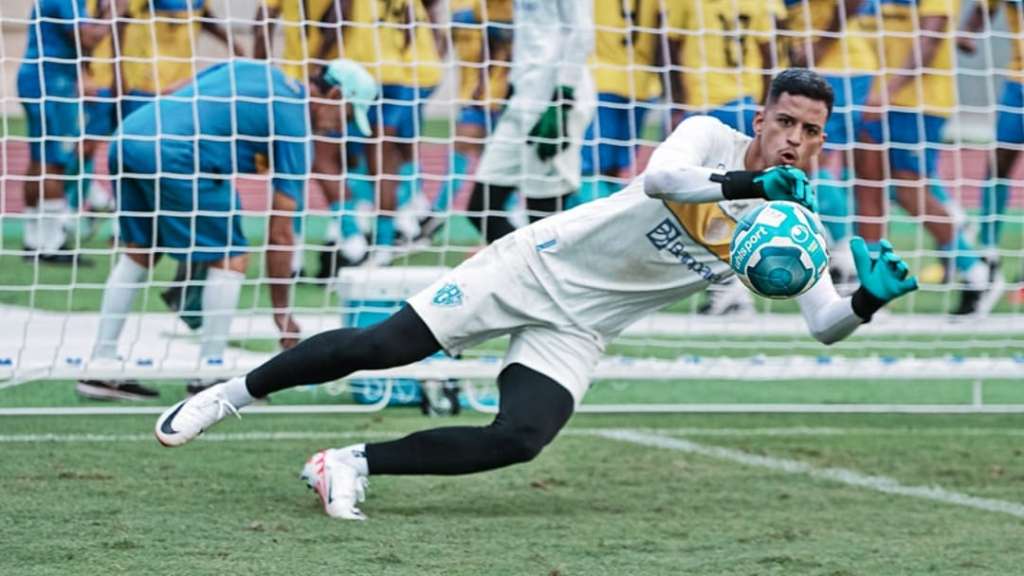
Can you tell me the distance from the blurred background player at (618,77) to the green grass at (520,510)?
2.52 m

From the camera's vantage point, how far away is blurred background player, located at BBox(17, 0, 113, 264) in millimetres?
7719

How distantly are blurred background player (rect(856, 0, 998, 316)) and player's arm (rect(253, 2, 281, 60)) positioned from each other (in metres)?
2.81

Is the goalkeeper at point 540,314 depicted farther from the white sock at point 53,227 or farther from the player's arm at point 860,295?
the white sock at point 53,227

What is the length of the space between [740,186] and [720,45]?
4697 mm

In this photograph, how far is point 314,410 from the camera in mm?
7328

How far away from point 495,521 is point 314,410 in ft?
7.07

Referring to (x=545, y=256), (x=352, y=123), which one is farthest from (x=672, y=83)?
(x=545, y=256)

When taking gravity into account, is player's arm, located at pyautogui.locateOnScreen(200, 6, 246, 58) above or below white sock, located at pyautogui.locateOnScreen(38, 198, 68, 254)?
above

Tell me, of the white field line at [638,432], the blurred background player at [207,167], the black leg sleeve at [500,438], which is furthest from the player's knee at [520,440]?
the blurred background player at [207,167]

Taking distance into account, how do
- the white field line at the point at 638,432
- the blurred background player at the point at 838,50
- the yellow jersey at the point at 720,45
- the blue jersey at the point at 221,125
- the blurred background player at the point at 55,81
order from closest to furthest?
the white field line at the point at 638,432, the blue jersey at the point at 221,125, the blurred background player at the point at 55,81, the yellow jersey at the point at 720,45, the blurred background player at the point at 838,50

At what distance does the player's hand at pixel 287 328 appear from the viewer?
7863 mm

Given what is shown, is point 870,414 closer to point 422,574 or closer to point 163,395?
point 163,395

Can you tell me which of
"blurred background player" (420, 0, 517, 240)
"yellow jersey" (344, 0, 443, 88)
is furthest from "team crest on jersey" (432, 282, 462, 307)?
"yellow jersey" (344, 0, 443, 88)

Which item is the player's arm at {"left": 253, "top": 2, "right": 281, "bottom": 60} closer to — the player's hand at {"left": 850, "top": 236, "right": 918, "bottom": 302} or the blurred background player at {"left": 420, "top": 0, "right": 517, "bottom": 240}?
the blurred background player at {"left": 420, "top": 0, "right": 517, "bottom": 240}
